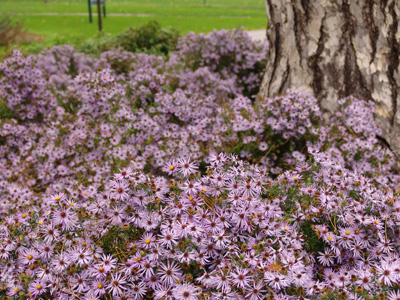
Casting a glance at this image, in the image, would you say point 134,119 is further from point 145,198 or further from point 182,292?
point 182,292

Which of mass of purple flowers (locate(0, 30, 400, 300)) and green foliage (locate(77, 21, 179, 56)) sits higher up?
green foliage (locate(77, 21, 179, 56))

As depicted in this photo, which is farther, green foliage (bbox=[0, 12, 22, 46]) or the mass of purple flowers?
green foliage (bbox=[0, 12, 22, 46])

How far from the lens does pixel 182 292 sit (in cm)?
151

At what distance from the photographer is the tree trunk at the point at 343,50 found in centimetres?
326

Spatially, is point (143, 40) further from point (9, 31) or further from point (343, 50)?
point (343, 50)

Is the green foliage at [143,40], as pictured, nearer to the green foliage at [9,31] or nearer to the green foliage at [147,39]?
the green foliage at [147,39]

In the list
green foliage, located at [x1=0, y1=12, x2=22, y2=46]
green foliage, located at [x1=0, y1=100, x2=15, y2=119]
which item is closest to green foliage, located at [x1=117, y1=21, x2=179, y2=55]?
green foliage, located at [x1=0, y1=12, x2=22, y2=46]

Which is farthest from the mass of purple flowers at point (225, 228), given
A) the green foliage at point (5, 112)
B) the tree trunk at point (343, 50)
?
the green foliage at point (5, 112)

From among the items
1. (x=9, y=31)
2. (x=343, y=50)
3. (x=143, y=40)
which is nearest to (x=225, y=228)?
(x=343, y=50)

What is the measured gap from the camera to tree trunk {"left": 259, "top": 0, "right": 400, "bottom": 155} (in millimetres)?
3262

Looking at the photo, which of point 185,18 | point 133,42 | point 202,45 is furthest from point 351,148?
point 185,18

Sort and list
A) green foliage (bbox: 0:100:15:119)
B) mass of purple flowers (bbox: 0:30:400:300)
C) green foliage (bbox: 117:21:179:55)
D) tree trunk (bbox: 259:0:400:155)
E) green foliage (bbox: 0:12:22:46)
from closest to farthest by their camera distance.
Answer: mass of purple flowers (bbox: 0:30:400:300), tree trunk (bbox: 259:0:400:155), green foliage (bbox: 0:100:15:119), green foliage (bbox: 117:21:179:55), green foliage (bbox: 0:12:22:46)

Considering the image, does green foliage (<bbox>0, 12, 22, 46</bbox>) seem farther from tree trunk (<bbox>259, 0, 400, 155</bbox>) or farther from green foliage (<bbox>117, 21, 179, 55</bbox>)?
tree trunk (<bbox>259, 0, 400, 155</bbox>)

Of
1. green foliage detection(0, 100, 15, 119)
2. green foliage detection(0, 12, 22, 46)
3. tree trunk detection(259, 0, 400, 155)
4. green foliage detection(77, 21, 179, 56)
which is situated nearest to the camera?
tree trunk detection(259, 0, 400, 155)
